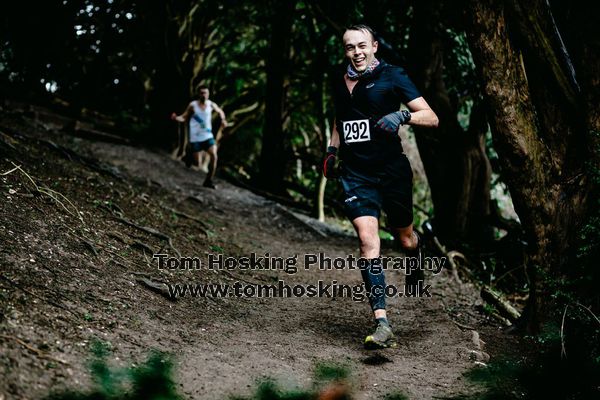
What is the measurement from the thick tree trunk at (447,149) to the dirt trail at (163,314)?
149 centimetres

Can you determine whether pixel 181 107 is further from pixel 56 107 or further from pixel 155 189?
pixel 155 189

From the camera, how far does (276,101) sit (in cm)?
1479

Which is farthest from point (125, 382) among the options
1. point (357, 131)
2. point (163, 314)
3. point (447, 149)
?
point (447, 149)

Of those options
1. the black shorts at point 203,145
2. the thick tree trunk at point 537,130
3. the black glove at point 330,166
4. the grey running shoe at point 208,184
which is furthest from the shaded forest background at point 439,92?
the black shorts at point 203,145

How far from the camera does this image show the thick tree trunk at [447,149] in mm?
9203

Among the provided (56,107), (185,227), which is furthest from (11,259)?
(56,107)

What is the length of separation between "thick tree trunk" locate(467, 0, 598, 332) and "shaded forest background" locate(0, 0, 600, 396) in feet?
0.04

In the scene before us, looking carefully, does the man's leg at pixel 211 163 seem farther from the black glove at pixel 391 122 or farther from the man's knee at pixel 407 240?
the black glove at pixel 391 122

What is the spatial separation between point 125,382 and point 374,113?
9.06 ft

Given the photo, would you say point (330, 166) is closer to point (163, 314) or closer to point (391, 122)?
point (391, 122)

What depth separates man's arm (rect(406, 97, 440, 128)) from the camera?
179 inches

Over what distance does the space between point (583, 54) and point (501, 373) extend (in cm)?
265

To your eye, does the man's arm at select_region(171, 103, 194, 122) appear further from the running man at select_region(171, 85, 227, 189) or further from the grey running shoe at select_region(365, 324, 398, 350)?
the grey running shoe at select_region(365, 324, 398, 350)

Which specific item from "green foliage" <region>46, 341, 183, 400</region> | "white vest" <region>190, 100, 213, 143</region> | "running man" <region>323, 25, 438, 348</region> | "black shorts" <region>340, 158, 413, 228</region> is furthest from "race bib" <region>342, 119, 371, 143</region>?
"white vest" <region>190, 100, 213, 143</region>
